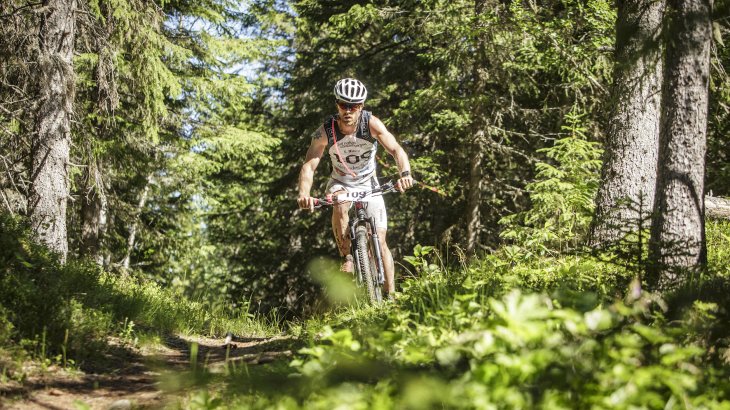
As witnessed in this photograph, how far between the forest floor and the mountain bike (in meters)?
1.26

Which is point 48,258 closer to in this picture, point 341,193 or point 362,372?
Answer: point 341,193

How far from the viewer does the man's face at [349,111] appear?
6.83 m

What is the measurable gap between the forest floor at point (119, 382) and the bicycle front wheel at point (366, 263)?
3.91 ft

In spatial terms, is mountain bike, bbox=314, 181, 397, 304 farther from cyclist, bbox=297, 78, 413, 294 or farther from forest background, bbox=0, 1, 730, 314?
forest background, bbox=0, 1, 730, 314

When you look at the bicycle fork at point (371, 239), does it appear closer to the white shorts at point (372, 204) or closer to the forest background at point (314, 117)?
the white shorts at point (372, 204)

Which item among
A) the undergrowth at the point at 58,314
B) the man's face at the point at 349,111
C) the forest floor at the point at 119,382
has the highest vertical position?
the man's face at the point at 349,111

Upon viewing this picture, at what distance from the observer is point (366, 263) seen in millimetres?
6691

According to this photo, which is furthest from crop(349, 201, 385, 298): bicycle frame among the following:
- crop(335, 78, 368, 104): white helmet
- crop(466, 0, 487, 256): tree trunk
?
crop(466, 0, 487, 256): tree trunk

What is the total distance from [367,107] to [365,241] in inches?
381

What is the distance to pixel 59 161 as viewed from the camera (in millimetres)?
9023

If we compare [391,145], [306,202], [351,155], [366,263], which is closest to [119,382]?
[306,202]

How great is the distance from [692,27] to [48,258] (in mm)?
6433

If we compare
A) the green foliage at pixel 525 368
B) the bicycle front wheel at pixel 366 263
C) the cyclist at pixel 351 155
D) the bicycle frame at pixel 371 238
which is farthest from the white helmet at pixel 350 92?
the green foliage at pixel 525 368

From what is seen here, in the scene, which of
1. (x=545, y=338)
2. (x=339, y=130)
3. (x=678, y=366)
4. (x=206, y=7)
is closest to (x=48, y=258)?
(x=339, y=130)
